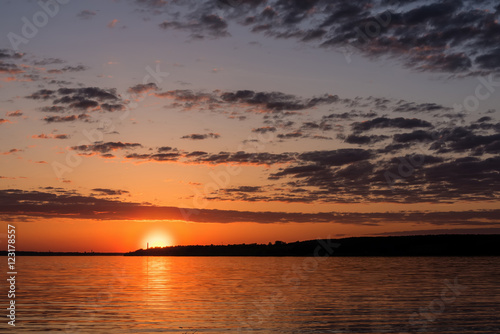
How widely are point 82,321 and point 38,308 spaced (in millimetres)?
9613

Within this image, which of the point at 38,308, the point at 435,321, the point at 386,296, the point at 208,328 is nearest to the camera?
the point at 208,328

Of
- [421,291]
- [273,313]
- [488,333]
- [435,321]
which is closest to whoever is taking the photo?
[488,333]

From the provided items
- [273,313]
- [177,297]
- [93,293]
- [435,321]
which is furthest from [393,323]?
[93,293]

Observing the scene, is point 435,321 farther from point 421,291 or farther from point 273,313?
point 421,291

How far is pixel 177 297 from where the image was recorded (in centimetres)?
5728

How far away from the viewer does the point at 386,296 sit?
55469mm

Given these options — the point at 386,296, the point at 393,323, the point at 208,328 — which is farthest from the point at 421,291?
the point at 208,328

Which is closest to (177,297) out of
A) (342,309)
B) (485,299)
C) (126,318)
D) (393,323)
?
(126,318)

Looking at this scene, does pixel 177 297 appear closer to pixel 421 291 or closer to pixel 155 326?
pixel 155 326

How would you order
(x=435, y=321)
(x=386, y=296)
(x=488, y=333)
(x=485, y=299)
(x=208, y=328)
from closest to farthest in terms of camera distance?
1. (x=488, y=333)
2. (x=208, y=328)
3. (x=435, y=321)
4. (x=485, y=299)
5. (x=386, y=296)

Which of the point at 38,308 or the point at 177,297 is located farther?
the point at 177,297

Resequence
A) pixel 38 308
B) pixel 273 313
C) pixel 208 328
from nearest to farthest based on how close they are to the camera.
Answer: pixel 208 328
pixel 273 313
pixel 38 308

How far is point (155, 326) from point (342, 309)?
54.1ft

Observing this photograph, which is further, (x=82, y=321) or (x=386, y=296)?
(x=386, y=296)
